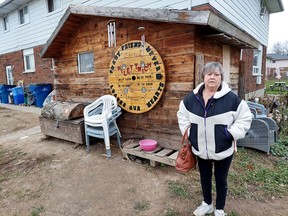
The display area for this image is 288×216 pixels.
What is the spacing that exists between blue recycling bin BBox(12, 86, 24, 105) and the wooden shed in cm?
723

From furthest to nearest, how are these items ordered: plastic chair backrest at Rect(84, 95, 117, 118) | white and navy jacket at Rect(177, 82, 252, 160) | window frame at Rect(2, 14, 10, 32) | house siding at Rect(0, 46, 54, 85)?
window frame at Rect(2, 14, 10, 32)
house siding at Rect(0, 46, 54, 85)
plastic chair backrest at Rect(84, 95, 117, 118)
white and navy jacket at Rect(177, 82, 252, 160)

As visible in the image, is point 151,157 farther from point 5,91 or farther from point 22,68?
point 5,91

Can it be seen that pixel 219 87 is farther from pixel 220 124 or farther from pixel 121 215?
pixel 121 215

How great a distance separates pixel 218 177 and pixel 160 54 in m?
2.28

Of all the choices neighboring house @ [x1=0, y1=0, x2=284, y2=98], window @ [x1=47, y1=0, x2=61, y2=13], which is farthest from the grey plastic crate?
window @ [x1=47, y1=0, x2=61, y2=13]

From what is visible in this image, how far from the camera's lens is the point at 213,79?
2006mm

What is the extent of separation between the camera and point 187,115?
2.22 m

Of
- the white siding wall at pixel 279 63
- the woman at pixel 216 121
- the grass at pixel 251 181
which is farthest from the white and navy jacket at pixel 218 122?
the white siding wall at pixel 279 63

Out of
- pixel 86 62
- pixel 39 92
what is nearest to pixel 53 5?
pixel 39 92

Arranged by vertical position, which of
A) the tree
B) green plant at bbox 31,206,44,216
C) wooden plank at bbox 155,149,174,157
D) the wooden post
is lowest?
green plant at bbox 31,206,44,216

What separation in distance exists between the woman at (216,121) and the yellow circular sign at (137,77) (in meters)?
1.54

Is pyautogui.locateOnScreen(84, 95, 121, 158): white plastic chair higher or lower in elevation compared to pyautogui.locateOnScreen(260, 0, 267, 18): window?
lower

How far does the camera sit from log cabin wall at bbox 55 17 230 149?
3.39m

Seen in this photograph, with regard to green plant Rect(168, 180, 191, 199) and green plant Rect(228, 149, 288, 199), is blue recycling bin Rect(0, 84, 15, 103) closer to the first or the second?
green plant Rect(168, 180, 191, 199)
